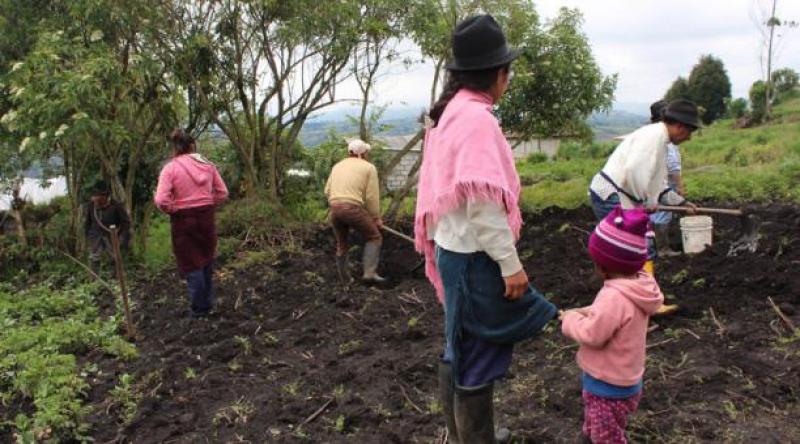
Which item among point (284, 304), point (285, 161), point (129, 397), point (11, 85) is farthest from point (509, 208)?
point (285, 161)

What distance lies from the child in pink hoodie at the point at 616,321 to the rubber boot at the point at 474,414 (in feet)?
1.32

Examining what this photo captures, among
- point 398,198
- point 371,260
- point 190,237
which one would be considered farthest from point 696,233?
point 190,237

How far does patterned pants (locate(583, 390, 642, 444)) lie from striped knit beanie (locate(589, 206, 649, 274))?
52cm

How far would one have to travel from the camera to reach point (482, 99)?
2727mm

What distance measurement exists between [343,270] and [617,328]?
4.72 meters

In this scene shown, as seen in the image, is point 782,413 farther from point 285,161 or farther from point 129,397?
point 285,161

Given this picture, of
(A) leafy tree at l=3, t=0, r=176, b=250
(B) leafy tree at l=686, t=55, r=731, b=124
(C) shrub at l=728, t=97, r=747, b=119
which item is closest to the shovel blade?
(A) leafy tree at l=3, t=0, r=176, b=250

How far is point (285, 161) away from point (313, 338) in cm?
503

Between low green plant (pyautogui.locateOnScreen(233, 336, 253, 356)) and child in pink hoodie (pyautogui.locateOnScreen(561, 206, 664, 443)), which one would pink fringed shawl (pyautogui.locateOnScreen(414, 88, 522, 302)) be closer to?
child in pink hoodie (pyautogui.locateOnScreen(561, 206, 664, 443))

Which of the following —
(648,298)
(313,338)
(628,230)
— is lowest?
(313,338)

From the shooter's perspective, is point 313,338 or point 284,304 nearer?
point 313,338

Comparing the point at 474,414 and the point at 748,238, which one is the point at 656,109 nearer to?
the point at 748,238

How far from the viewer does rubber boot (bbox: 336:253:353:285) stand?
23.5 ft

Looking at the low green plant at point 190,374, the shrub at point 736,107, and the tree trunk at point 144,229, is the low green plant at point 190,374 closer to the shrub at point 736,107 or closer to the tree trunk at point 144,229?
the tree trunk at point 144,229
